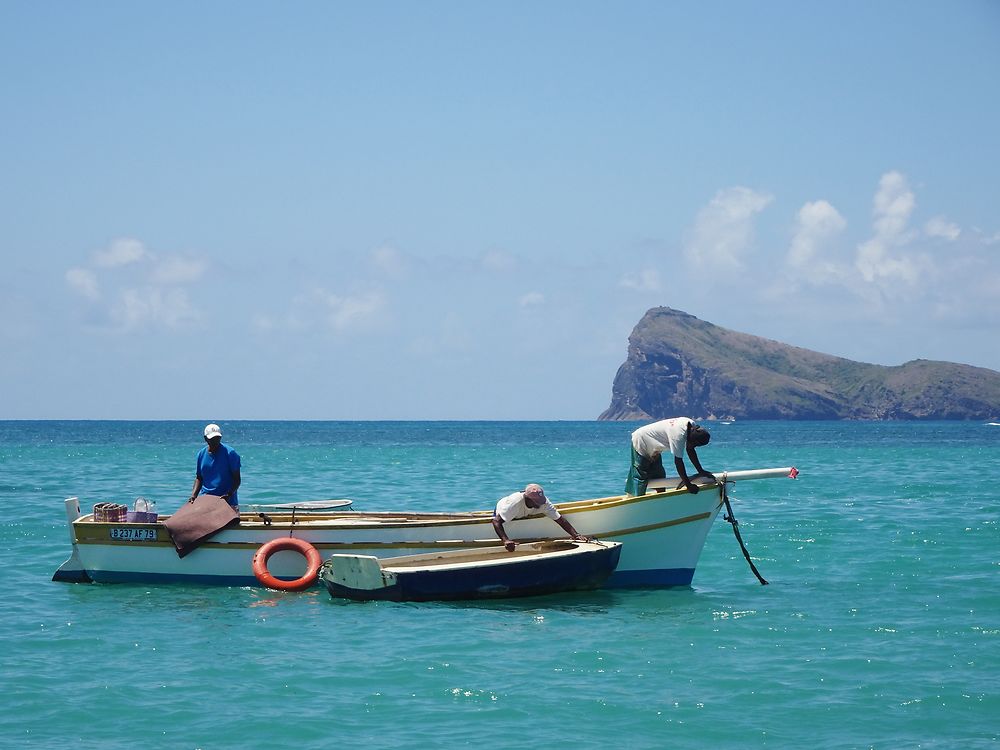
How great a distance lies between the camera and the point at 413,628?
14984 mm

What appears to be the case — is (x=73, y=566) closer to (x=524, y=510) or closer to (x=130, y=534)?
(x=130, y=534)

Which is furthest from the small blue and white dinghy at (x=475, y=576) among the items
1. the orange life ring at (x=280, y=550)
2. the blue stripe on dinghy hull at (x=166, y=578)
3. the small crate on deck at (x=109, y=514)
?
the small crate on deck at (x=109, y=514)

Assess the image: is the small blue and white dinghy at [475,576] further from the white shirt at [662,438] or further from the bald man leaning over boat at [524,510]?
the white shirt at [662,438]

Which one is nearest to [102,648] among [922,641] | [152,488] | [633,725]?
[633,725]

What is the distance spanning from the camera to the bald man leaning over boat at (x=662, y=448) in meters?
16.9

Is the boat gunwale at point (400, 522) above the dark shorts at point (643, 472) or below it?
below

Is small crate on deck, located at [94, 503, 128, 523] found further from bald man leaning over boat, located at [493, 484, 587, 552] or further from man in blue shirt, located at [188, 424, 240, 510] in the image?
bald man leaning over boat, located at [493, 484, 587, 552]

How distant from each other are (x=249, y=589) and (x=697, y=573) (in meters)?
7.61

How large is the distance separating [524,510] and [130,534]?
606 cm

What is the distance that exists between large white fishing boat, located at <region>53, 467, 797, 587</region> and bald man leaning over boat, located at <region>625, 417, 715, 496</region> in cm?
19

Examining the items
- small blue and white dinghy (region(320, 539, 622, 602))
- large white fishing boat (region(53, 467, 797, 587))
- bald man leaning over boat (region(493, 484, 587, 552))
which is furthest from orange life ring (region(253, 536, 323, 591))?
bald man leaning over boat (region(493, 484, 587, 552))

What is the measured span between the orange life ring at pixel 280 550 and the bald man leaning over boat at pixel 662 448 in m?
4.85

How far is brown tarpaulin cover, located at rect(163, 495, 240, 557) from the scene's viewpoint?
17234 mm

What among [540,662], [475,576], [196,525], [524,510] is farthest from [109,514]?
[540,662]
